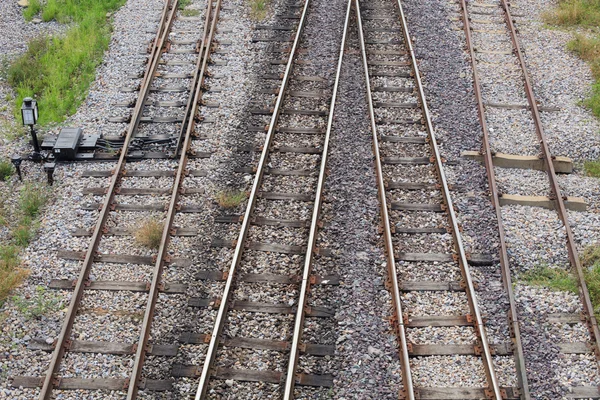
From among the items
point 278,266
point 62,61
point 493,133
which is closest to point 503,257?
point 278,266

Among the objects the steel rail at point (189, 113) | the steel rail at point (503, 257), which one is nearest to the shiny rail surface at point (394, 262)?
the steel rail at point (503, 257)

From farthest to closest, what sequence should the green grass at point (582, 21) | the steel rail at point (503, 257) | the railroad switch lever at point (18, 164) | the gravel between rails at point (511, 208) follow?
1. the green grass at point (582, 21)
2. the railroad switch lever at point (18, 164)
3. the gravel between rails at point (511, 208)
4. the steel rail at point (503, 257)

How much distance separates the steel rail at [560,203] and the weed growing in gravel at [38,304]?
696 cm

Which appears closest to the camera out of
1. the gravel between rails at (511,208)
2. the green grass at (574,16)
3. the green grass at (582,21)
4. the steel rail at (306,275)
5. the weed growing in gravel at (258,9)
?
the steel rail at (306,275)

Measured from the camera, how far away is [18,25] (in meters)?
17.0

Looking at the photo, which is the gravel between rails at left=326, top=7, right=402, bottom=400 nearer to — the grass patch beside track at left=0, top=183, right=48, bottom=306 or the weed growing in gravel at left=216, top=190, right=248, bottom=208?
the weed growing in gravel at left=216, top=190, right=248, bottom=208

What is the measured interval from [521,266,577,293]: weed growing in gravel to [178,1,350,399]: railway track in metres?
2.75

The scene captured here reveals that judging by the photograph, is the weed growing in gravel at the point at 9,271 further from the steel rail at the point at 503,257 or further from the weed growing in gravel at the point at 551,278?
the weed growing in gravel at the point at 551,278

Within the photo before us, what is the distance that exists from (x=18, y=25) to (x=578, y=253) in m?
13.4

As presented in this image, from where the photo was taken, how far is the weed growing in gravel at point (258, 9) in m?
16.9

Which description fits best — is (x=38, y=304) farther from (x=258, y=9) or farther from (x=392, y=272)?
(x=258, y=9)

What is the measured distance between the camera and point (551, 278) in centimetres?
1012

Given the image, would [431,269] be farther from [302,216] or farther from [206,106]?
[206,106]

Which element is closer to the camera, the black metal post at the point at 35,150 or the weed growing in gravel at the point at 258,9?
the black metal post at the point at 35,150
